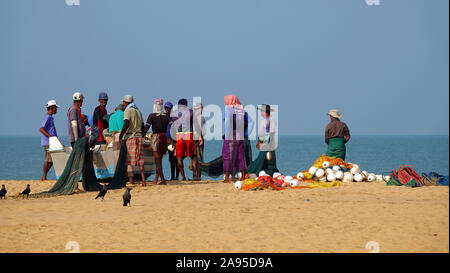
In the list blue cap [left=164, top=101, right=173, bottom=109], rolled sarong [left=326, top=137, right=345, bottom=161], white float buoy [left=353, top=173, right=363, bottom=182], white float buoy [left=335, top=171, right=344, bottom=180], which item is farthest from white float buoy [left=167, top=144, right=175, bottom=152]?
white float buoy [left=353, top=173, right=363, bottom=182]

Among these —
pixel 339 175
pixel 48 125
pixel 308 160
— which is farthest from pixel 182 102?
pixel 308 160

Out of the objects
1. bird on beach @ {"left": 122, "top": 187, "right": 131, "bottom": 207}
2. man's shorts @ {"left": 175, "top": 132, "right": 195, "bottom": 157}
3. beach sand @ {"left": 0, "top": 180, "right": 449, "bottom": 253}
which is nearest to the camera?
beach sand @ {"left": 0, "top": 180, "right": 449, "bottom": 253}

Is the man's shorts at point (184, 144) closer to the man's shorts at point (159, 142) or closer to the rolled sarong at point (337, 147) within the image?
the man's shorts at point (159, 142)

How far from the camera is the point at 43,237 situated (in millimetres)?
8953

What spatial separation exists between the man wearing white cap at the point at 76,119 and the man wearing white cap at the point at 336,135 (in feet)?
19.0

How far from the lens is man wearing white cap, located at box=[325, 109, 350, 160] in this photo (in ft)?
48.5

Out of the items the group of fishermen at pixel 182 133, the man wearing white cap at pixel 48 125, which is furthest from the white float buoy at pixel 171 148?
the man wearing white cap at pixel 48 125

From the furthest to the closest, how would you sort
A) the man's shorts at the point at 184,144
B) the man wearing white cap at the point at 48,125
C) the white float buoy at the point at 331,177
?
1. the man's shorts at the point at 184,144
2. the man wearing white cap at the point at 48,125
3. the white float buoy at the point at 331,177

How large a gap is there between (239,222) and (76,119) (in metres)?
5.58

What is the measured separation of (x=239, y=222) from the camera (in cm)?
952

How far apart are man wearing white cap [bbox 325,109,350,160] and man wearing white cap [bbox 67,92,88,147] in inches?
228

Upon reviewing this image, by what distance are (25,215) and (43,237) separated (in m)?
1.92

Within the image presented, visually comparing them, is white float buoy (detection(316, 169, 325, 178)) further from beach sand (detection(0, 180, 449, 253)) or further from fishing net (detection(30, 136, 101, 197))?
fishing net (detection(30, 136, 101, 197))

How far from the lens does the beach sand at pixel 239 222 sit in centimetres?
837
